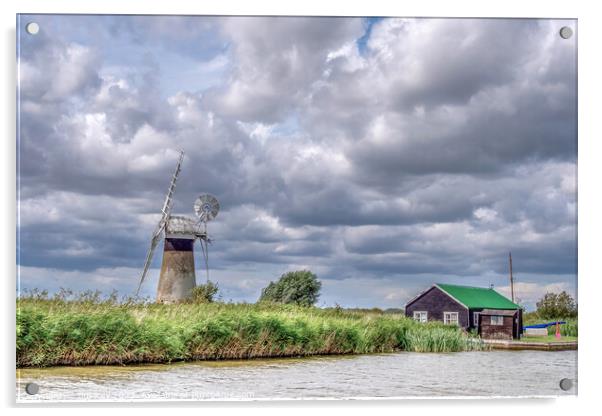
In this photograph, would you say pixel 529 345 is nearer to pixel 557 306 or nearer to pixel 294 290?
pixel 557 306

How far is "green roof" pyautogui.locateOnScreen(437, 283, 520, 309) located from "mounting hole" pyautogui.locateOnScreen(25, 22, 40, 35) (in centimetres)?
653

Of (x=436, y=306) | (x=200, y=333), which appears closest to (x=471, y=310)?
(x=436, y=306)

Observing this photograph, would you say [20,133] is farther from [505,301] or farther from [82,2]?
[505,301]

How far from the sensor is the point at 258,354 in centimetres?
1103

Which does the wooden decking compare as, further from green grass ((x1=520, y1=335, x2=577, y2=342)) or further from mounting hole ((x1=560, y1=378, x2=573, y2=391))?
mounting hole ((x1=560, y1=378, x2=573, y2=391))

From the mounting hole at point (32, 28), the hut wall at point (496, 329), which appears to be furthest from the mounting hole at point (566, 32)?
the mounting hole at point (32, 28)

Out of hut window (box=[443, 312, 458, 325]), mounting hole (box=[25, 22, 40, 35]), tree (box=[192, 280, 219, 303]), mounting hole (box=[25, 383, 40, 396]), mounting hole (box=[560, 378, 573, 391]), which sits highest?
mounting hole (box=[25, 22, 40, 35])

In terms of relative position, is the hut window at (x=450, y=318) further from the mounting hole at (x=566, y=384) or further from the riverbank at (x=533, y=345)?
the mounting hole at (x=566, y=384)

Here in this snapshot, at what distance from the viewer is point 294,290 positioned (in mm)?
10766

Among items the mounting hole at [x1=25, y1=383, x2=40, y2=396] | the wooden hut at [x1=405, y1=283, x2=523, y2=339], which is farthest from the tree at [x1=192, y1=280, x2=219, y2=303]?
the mounting hole at [x1=25, y1=383, x2=40, y2=396]

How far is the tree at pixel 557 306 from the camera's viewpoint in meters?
8.61

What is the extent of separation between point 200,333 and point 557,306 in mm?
5216

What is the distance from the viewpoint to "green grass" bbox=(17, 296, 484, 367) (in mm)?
8930
